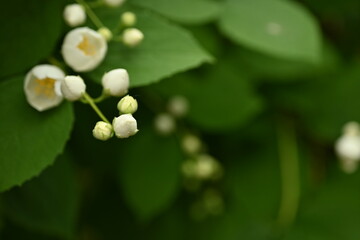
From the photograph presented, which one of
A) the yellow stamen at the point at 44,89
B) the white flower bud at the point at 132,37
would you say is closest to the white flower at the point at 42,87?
the yellow stamen at the point at 44,89

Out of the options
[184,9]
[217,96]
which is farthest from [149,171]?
[184,9]

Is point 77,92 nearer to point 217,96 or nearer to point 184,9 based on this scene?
point 184,9

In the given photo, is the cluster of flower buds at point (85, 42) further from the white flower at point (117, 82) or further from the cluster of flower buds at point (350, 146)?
the cluster of flower buds at point (350, 146)

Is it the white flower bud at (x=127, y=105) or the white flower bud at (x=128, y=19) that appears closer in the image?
the white flower bud at (x=127, y=105)

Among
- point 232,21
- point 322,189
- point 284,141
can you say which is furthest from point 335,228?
point 232,21

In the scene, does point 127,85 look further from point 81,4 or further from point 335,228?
point 335,228

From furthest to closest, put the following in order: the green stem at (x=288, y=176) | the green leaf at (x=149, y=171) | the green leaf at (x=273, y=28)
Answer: the green stem at (x=288, y=176) < the green leaf at (x=149, y=171) < the green leaf at (x=273, y=28)

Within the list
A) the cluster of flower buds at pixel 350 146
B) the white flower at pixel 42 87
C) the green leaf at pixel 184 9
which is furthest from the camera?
the cluster of flower buds at pixel 350 146

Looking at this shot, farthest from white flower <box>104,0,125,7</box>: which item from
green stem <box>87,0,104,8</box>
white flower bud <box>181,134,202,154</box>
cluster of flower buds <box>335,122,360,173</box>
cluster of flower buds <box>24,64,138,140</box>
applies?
cluster of flower buds <box>335,122,360,173</box>
